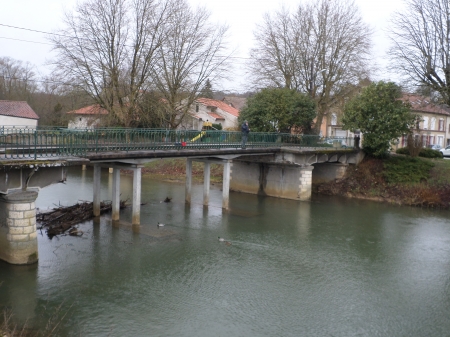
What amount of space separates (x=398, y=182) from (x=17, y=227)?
75.6 ft

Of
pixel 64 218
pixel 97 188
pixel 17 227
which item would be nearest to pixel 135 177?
pixel 97 188

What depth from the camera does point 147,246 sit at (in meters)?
15.3

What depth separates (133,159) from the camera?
16844mm

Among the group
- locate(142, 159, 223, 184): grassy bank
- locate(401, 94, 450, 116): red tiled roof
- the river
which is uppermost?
locate(401, 94, 450, 116): red tiled roof

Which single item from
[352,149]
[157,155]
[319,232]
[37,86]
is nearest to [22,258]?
[157,155]

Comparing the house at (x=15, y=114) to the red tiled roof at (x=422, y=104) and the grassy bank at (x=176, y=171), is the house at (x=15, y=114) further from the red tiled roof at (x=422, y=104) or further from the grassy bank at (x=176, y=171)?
the red tiled roof at (x=422, y=104)

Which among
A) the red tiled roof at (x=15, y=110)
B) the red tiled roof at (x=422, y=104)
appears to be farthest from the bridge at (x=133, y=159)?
the red tiled roof at (x=15, y=110)

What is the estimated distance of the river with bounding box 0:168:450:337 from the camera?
9.93 metres

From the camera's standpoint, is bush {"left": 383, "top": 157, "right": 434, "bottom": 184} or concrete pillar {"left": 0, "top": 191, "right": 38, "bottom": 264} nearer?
concrete pillar {"left": 0, "top": 191, "right": 38, "bottom": 264}

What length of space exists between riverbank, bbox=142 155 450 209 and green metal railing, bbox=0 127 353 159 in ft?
24.2

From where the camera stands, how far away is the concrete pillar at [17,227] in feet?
40.0

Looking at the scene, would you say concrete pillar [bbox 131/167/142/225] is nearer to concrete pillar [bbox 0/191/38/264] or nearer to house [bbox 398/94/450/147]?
concrete pillar [bbox 0/191/38/264]

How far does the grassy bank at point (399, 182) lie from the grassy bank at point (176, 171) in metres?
8.08

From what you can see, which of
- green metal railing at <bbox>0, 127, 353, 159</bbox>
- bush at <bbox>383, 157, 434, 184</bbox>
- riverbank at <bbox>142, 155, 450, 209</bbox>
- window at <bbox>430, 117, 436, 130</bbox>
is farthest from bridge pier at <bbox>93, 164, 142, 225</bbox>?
window at <bbox>430, 117, 436, 130</bbox>
